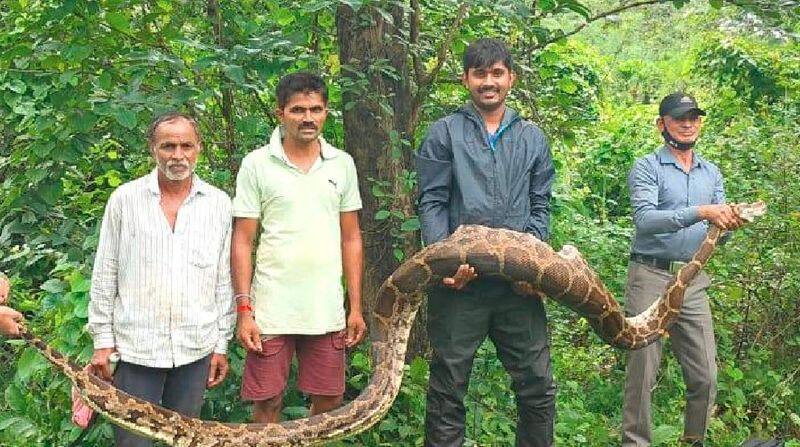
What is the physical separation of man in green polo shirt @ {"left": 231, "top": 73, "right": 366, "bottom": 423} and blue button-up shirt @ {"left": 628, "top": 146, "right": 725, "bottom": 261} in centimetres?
204

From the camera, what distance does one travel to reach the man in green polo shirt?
4184mm

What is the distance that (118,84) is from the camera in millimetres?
5133

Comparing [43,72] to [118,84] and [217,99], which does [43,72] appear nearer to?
[118,84]

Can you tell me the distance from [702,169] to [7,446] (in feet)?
15.0

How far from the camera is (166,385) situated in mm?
4141

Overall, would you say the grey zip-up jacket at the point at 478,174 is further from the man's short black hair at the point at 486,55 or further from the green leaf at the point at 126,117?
the green leaf at the point at 126,117

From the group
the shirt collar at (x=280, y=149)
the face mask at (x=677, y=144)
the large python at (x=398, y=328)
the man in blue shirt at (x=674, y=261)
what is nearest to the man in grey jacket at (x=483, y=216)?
the large python at (x=398, y=328)

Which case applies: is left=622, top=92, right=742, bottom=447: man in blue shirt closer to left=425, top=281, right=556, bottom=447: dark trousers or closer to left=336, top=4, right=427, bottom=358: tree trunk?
left=425, top=281, right=556, bottom=447: dark trousers

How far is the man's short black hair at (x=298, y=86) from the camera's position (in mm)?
4215

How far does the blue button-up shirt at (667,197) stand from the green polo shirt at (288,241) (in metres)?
2.15

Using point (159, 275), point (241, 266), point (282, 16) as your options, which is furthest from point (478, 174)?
point (282, 16)

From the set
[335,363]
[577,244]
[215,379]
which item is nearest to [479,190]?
[335,363]

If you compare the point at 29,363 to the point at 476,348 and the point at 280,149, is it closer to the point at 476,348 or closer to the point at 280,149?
the point at 280,149

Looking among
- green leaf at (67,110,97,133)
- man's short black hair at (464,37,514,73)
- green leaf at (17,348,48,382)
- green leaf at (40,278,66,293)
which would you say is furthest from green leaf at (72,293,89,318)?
man's short black hair at (464,37,514,73)
